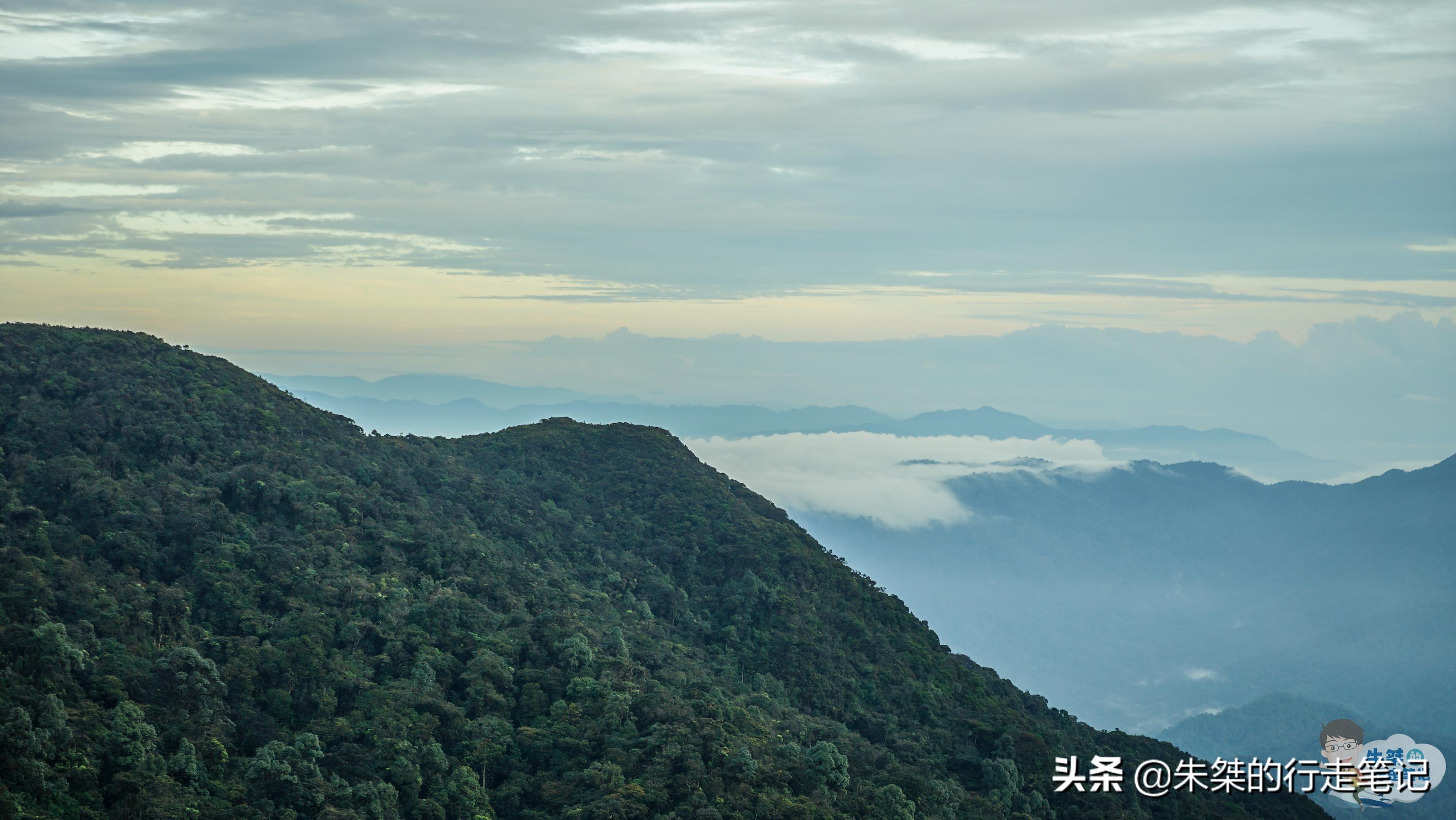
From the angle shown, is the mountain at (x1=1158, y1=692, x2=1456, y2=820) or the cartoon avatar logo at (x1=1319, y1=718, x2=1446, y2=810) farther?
the mountain at (x1=1158, y1=692, x2=1456, y2=820)

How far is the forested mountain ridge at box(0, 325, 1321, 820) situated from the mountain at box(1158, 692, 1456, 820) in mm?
90102

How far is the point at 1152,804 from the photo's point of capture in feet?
178

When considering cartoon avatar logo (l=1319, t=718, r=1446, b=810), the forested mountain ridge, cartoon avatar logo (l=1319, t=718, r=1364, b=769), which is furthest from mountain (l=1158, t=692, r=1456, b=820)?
the forested mountain ridge

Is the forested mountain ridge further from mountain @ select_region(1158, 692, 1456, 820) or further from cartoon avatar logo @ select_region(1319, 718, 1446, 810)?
mountain @ select_region(1158, 692, 1456, 820)

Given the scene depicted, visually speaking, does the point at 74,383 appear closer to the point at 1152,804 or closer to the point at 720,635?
the point at 720,635

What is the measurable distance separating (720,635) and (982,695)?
15452mm

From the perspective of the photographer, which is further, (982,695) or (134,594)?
(982,695)

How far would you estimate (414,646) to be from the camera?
44.8 m

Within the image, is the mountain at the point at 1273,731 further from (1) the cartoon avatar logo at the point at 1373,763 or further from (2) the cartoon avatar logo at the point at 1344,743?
(2) the cartoon avatar logo at the point at 1344,743

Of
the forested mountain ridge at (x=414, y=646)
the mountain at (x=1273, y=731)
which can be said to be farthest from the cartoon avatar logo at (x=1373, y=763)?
the mountain at (x=1273, y=731)

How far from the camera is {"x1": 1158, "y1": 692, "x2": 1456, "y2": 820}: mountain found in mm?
138125

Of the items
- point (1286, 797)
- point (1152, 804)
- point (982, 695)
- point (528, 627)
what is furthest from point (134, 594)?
point (1286, 797)

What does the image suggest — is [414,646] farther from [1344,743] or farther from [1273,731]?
[1273,731]

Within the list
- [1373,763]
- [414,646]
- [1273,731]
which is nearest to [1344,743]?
[1373,763]
